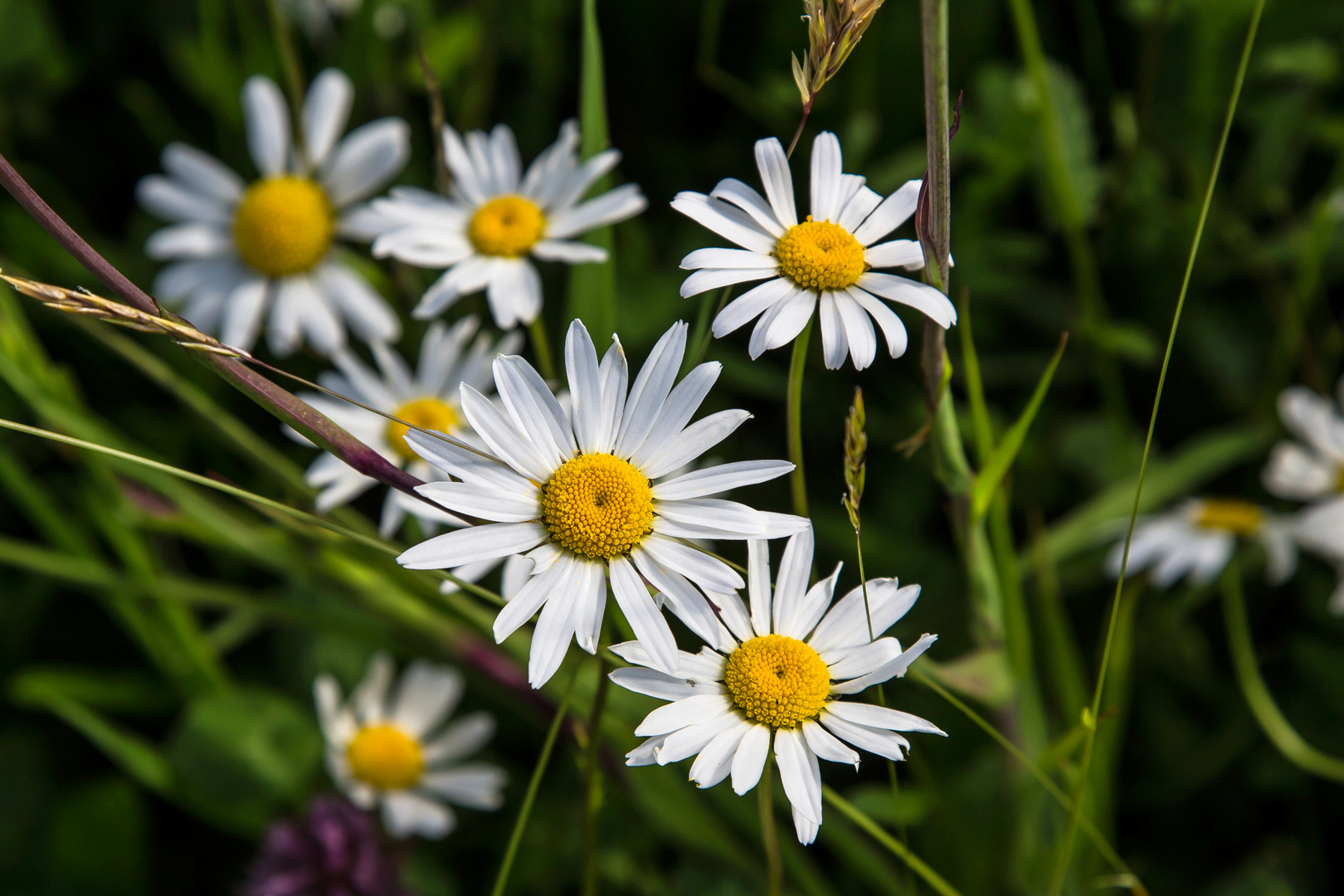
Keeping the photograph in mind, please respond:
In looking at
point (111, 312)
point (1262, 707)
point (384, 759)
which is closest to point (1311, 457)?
point (1262, 707)

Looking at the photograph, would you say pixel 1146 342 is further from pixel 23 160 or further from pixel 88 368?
pixel 23 160

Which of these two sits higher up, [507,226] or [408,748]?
[507,226]

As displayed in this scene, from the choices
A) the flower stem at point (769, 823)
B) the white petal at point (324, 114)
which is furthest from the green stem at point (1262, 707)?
the white petal at point (324, 114)

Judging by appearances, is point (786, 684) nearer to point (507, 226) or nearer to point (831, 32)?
point (831, 32)

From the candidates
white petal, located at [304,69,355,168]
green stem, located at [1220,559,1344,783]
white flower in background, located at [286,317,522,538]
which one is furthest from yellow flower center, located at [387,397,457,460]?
green stem, located at [1220,559,1344,783]

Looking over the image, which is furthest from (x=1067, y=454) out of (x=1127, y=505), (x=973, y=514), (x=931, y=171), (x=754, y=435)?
(x=931, y=171)
